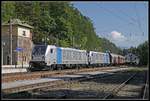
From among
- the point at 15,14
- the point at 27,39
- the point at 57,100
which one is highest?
the point at 15,14

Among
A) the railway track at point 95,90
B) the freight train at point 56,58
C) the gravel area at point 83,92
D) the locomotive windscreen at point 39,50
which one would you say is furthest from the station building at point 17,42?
the gravel area at point 83,92

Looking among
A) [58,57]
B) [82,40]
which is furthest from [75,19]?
[58,57]

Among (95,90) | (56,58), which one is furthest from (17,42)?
(95,90)

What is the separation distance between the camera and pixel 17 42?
74.3 meters

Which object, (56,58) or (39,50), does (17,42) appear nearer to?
(56,58)

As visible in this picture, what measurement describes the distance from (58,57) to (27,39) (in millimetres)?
38730

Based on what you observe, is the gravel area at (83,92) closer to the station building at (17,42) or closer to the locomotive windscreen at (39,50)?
the locomotive windscreen at (39,50)

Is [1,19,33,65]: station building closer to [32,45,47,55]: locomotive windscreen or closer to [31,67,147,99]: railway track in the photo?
[32,45,47,55]: locomotive windscreen

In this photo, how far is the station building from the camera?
7188 centimetres

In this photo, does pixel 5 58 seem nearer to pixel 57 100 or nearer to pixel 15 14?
pixel 15 14

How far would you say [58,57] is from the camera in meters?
41.5

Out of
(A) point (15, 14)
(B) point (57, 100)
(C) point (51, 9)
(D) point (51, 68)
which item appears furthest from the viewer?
(C) point (51, 9)

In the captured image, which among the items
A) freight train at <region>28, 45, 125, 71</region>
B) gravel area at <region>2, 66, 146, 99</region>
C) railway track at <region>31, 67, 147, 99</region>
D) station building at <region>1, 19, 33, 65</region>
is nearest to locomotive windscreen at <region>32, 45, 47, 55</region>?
freight train at <region>28, 45, 125, 71</region>

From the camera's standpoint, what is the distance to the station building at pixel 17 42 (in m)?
71.9
